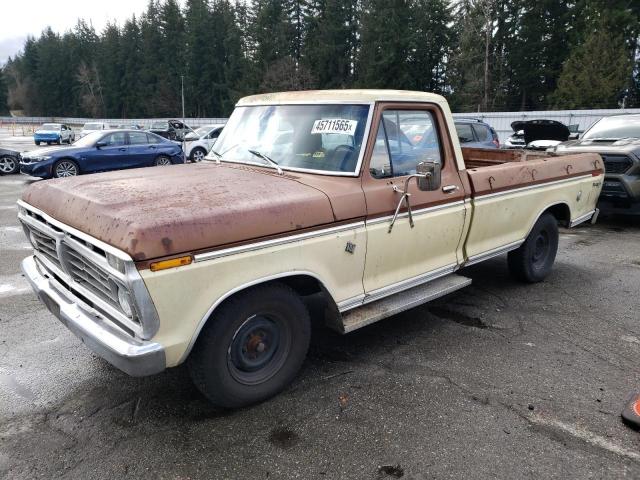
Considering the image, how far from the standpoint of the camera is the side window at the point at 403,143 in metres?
3.79

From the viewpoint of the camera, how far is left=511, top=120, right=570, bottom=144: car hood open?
12.2m

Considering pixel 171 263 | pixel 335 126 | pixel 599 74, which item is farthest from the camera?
pixel 599 74

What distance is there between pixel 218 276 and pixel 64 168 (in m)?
13.0

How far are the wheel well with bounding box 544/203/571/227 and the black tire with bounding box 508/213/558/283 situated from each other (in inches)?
3.9

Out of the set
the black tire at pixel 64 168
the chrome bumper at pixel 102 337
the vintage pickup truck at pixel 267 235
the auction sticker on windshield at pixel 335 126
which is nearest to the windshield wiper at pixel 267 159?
the vintage pickup truck at pixel 267 235

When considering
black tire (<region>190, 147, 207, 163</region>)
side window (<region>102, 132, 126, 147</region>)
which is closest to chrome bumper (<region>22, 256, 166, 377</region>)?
side window (<region>102, 132, 126, 147</region>)

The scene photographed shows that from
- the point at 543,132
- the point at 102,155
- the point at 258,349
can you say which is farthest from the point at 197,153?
the point at 258,349

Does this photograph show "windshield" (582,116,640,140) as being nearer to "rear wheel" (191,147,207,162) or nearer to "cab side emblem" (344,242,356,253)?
"cab side emblem" (344,242,356,253)

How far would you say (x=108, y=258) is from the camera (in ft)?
8.77

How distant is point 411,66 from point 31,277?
47982 millimetres

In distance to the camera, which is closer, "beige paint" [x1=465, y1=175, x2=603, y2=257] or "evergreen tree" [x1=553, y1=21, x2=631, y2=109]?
"beige paint" [x1=465, y1=175, x2=603, y2=257]

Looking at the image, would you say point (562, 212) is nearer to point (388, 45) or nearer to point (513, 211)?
point (513, 211)

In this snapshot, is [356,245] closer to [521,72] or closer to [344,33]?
[521,72]

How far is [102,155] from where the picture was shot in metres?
14.3
